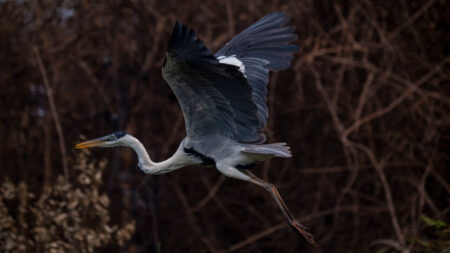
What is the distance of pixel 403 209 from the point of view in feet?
23.4

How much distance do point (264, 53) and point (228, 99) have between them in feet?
→ 2.30

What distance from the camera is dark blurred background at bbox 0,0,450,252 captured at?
707 centimetres

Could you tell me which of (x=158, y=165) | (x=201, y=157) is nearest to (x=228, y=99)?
(x=201, y=157)

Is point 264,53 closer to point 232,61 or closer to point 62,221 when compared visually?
point 232,61

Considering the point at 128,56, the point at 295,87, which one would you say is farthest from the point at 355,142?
the point at 128,56

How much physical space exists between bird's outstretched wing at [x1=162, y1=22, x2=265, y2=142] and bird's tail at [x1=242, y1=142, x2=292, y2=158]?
88 mm

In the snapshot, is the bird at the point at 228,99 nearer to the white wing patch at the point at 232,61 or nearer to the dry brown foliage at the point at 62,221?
the white wing patch at the point at 232,61

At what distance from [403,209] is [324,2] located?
98.5 inches

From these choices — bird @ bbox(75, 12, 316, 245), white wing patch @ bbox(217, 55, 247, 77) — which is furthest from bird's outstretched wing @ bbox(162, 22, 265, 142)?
white wing patch @ bbox(217, 55, 247, 77)

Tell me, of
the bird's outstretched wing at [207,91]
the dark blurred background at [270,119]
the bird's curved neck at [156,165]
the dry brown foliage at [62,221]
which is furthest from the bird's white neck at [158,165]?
the dark blurred background at [270,119]

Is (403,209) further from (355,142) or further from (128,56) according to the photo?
(128,56)

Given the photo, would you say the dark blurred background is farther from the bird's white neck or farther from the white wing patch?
the bird's white neck

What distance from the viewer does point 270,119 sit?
7484 millimetres

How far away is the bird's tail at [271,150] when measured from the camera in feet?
13.8
